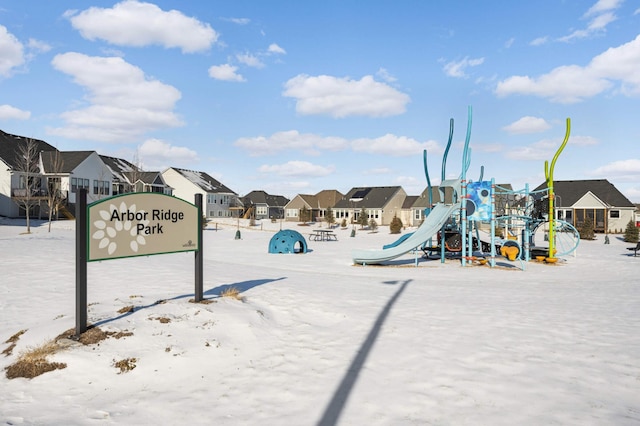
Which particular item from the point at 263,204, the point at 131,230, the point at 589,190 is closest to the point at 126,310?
the point at 131,230

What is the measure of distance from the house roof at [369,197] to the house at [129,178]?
1120 inches

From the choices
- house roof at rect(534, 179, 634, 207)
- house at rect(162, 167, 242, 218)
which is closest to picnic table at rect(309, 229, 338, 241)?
house at rect(162, 167, 242, 218)

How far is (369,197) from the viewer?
65.5 meters

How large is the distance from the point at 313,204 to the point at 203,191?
1939 centimetres

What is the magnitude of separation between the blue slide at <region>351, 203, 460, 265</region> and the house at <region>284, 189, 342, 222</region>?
1872 inches

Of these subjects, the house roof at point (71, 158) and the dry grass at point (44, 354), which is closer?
the dry grass at point (44, 354)

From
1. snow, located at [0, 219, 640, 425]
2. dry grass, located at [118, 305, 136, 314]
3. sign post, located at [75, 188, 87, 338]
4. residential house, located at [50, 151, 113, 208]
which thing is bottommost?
snow, located at [0, 219, 640, 425]

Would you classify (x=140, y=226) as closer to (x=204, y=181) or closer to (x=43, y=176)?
(x=43, y=176)

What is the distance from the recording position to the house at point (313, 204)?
68.9 m

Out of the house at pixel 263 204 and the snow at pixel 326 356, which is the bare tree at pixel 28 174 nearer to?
the snow at pixel 326 356

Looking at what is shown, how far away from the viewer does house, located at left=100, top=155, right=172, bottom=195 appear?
50969mm

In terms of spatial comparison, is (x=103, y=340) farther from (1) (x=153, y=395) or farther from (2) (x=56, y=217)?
(2) (x=56, y=217)

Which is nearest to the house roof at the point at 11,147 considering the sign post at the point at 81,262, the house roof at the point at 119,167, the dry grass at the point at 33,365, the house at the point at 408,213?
the house roof at the point at 119,167

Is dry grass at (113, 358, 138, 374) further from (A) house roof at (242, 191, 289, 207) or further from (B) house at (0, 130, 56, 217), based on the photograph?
(A) house roof at (242, 191, 289, 207)
